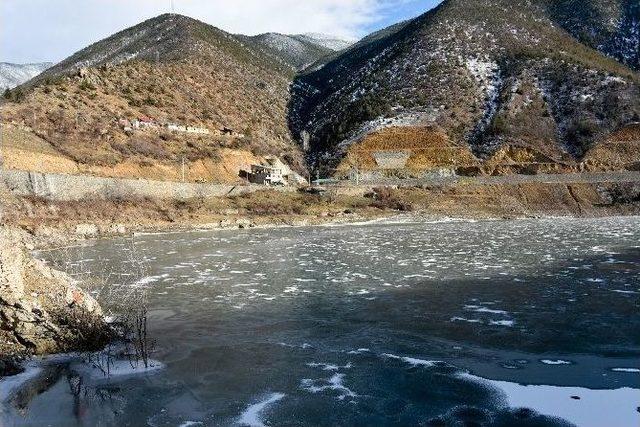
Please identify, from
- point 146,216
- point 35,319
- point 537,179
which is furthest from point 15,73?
point 35,319

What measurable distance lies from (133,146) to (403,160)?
30783 millimetres

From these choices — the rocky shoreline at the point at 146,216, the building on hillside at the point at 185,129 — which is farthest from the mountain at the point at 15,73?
the rocky shoreline at the point at 146,216

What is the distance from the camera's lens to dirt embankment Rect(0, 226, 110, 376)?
27.7ft

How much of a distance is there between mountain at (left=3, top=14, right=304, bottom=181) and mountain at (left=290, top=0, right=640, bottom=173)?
8.45m

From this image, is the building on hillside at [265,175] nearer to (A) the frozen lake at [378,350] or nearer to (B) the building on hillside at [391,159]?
(B) the building on hillside at [391,159]

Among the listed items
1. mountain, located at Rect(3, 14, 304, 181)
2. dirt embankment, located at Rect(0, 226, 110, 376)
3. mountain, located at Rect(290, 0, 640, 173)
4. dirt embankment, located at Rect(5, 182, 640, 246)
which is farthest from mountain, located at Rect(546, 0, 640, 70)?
dirt embankment, located at Rect(0, 226, 110, 376)

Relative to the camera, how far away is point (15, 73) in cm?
18375

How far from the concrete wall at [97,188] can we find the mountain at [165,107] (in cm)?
526

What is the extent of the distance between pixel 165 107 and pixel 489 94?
4132cm

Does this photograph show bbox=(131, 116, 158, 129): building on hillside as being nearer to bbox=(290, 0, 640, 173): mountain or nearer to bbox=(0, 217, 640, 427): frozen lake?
bbox=(290, 0, 640, 173): mountain

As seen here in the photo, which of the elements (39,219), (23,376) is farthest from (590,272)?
(39,219)

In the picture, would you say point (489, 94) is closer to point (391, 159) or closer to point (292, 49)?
point (391, 159)

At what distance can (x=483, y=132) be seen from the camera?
69.2 metres

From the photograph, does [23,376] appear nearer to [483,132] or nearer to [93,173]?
[93,173]
